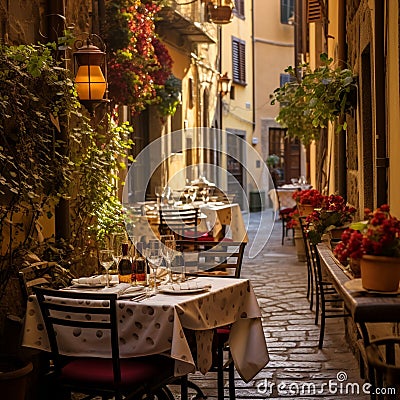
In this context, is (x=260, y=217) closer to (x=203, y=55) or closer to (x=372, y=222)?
(x=203, y=55)

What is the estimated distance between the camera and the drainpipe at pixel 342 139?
23.6 feet

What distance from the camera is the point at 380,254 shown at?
294cm

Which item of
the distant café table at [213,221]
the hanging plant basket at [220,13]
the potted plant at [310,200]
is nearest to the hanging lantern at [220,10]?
the hanging plant basket at [220,13]

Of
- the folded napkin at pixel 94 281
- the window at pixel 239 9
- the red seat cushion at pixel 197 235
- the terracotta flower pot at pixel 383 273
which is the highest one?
the window at pixel 239 9

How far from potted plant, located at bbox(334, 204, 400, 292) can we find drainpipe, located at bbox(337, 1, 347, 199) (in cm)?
428

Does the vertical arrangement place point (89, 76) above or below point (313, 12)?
below

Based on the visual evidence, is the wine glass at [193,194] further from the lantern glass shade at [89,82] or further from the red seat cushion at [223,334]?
the red seat cushion at [223,334]

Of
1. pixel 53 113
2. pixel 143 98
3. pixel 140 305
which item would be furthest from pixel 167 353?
pixel 143 98

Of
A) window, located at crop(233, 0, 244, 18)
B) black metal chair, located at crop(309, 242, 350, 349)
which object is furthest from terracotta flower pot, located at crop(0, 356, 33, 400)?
window, located at crop(233, 0, 244, 18)

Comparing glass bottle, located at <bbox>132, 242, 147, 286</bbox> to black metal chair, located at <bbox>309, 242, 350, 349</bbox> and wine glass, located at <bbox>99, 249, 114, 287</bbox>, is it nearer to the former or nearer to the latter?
wine glass, located at <bbox>99, 249, 114, 287</bbox>

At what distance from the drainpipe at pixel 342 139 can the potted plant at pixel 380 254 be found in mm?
4278

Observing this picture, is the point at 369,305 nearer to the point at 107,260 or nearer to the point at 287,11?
the point at 107,260

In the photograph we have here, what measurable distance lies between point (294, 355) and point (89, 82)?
8.52 feet

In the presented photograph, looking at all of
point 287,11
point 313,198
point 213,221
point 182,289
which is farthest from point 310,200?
point 287,11
